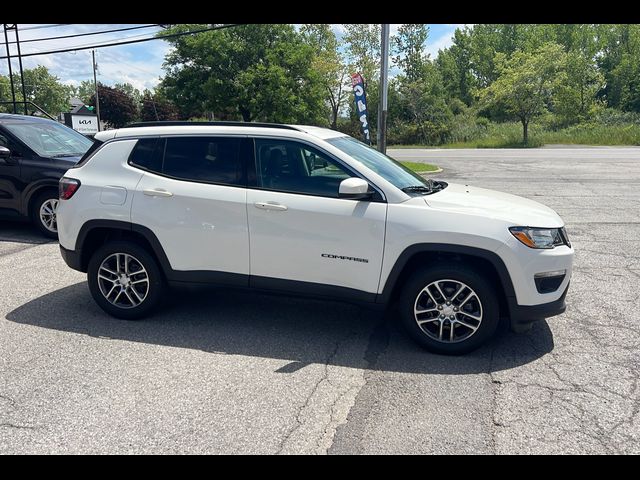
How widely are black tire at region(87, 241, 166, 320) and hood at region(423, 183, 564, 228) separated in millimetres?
2556

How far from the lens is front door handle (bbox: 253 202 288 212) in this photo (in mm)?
4156

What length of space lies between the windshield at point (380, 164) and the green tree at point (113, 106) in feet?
216

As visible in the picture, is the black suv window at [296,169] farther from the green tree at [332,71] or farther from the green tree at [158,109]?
the green tree at [158,109]

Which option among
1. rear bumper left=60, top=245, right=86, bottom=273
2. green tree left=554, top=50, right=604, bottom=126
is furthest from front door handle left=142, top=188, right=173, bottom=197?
green tree left=554, top=50, right=604, bottom=126

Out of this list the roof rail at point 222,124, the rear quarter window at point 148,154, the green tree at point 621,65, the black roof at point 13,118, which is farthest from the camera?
the green tree at point 621,65

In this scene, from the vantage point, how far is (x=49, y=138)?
27.6 ft

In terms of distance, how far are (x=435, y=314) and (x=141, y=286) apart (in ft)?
8.91

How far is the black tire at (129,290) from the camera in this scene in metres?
4.61

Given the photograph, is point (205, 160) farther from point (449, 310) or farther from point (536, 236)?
point (536, 236)

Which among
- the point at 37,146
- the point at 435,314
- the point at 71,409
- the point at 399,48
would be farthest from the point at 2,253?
the point at 399,48

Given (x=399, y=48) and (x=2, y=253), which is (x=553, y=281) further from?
(x=399, y=48)

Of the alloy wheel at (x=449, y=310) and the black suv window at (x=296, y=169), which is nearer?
the alloy wheel at (x=449, y=310)

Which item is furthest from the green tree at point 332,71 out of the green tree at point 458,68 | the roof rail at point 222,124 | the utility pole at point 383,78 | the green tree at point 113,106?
the roof rail at point 222,124

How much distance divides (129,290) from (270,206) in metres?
1.68
